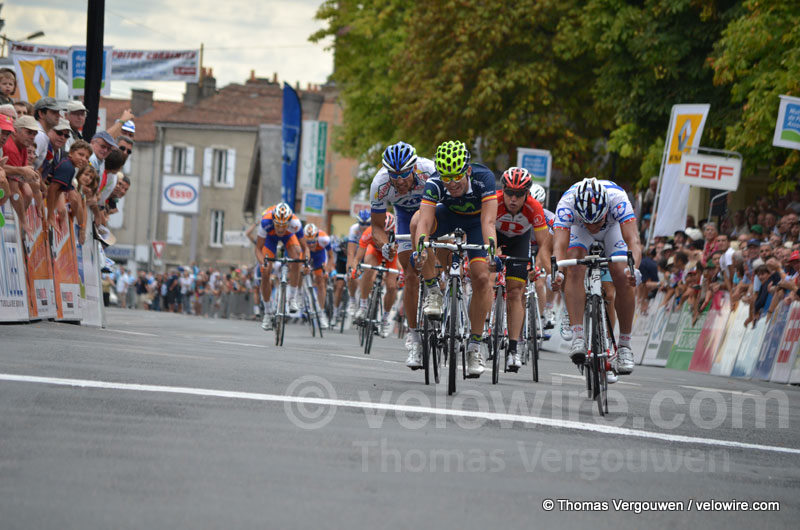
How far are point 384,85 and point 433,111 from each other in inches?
308

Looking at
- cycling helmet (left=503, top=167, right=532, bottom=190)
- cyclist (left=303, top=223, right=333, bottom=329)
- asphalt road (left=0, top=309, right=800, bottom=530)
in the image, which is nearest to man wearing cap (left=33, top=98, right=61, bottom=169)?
asphalt road (left=0, top=309, right=800, bottom=530)

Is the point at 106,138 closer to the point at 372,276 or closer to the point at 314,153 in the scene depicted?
the point at 372,276

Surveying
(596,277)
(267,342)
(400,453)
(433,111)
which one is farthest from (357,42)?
(400,453)

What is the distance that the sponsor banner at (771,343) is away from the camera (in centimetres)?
1764

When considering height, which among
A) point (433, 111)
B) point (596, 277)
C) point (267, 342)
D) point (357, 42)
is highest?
point (357, 42)

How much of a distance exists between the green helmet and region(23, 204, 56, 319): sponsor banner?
553 centimetres

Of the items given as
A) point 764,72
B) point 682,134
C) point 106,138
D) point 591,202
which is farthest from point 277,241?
point 764,72

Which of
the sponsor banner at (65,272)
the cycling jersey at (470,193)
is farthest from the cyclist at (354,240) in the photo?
the cycling jersey at (470,193)

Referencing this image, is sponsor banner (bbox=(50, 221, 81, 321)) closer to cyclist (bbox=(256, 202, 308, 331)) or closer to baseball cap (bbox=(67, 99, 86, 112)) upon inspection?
baseball cap (bbox=(67, 99, 86, 112))

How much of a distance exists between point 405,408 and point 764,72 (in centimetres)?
1990

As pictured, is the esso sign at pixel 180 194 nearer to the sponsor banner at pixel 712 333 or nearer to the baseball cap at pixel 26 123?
the sponsor banner at pixel 712 333

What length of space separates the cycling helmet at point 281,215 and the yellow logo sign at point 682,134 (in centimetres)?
1048

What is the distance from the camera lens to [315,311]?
71.9ft

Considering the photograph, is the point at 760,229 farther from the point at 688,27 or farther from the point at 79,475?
the point at 79,475
